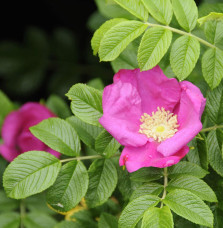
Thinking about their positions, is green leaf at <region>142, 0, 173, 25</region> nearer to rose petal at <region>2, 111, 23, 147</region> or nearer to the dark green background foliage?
the dark green background foliage

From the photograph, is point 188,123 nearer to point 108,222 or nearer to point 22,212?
point 108,222

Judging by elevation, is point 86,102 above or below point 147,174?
above

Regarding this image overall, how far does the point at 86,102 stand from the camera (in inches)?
40.0

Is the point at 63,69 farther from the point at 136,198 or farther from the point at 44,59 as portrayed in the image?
the point at 136,198

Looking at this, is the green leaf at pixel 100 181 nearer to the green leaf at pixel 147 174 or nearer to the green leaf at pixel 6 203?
the green leaf at pixel 147 174

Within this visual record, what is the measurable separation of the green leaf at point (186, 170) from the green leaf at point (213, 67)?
165 millimetres

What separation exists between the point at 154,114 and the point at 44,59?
1.00 meters

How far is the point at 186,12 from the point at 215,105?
0.68ft

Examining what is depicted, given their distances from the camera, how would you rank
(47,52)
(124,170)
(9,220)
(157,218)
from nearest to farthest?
(157,218) < (124,170) < (9,220) < (47,52)

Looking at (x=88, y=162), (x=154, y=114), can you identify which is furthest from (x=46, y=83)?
(x=154, y=114)

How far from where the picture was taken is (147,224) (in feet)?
2.84

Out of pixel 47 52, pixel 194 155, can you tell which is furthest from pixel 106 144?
pixel 47 52

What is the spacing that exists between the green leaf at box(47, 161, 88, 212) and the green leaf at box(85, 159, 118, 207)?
3 centimetres

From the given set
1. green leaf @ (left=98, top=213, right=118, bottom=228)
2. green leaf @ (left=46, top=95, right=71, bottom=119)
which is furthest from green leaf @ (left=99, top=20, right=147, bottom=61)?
green leaf @ (left=46, top=95, right=71, bottom=119)
